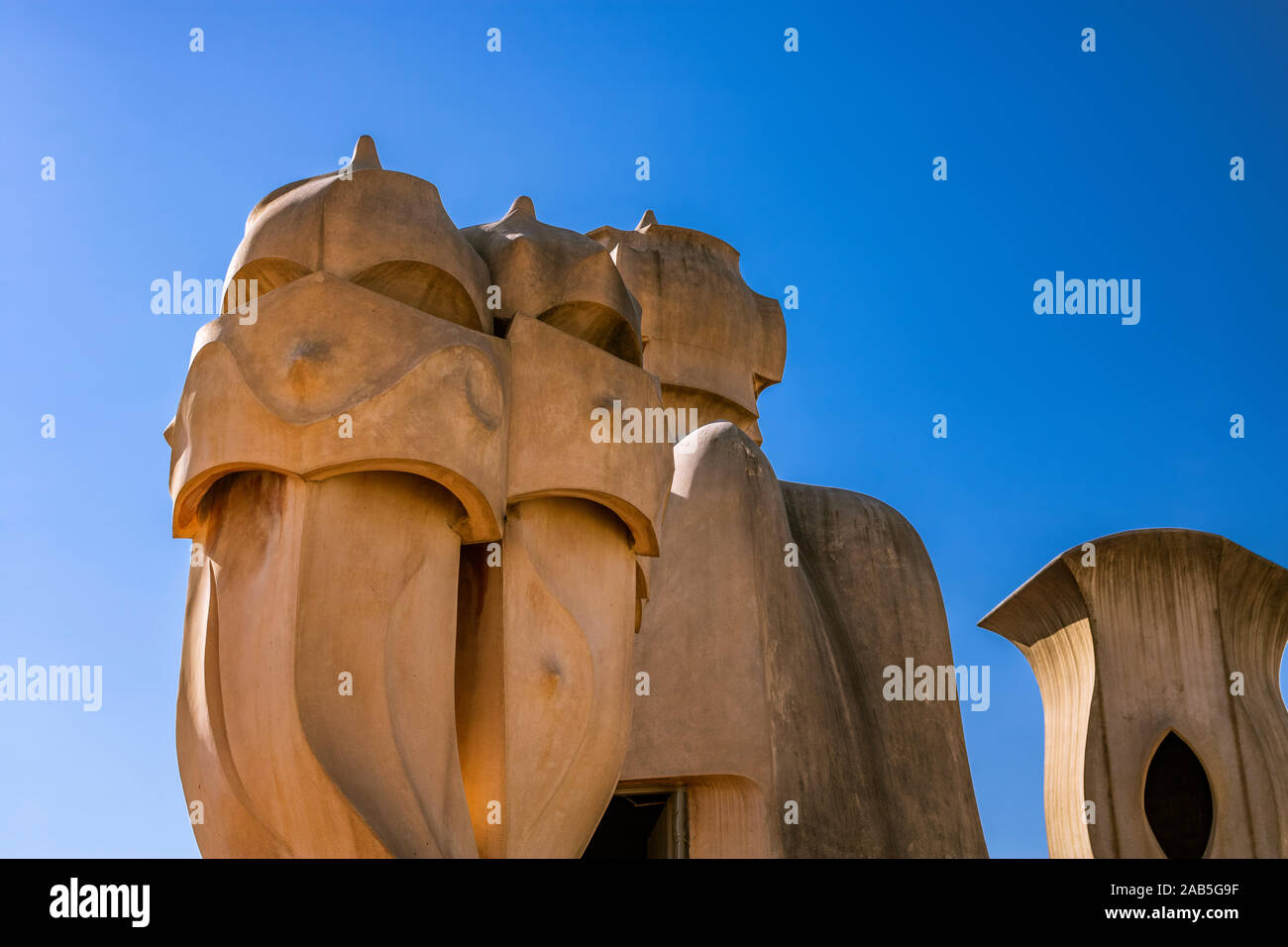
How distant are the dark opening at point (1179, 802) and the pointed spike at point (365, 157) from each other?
8281mm

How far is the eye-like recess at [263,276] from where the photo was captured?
4.72 m

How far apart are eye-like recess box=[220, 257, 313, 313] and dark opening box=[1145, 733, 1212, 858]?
8414mm

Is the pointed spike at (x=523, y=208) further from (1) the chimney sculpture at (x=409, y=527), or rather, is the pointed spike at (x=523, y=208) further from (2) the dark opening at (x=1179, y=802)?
(2) the dark opening at (x=1179, y=802)

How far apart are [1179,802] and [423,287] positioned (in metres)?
8.34

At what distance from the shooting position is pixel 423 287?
15.9 ft

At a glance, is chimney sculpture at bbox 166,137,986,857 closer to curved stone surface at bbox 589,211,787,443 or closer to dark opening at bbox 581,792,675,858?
dark opening at bbox 581,792,675,858

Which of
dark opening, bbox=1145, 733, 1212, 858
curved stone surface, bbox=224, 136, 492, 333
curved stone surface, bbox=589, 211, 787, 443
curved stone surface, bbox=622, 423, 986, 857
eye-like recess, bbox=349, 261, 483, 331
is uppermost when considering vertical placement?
curved stone surface, bbox=589, 211, 787, 443

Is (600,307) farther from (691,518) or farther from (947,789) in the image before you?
(947,789)

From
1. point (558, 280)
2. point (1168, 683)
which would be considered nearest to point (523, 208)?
point (558, 280)

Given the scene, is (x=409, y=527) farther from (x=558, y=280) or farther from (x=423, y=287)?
(x=558, y=280)

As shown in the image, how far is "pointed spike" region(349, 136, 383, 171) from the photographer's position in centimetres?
489

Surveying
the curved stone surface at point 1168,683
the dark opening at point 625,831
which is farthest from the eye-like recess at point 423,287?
the curved stone surface at point 1168,683

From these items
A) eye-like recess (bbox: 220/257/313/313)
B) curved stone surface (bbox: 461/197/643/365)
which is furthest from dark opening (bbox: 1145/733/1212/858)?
eye-like recess (bbox: 220/257/313/313)

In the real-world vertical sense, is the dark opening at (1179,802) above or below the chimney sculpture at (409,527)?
below
